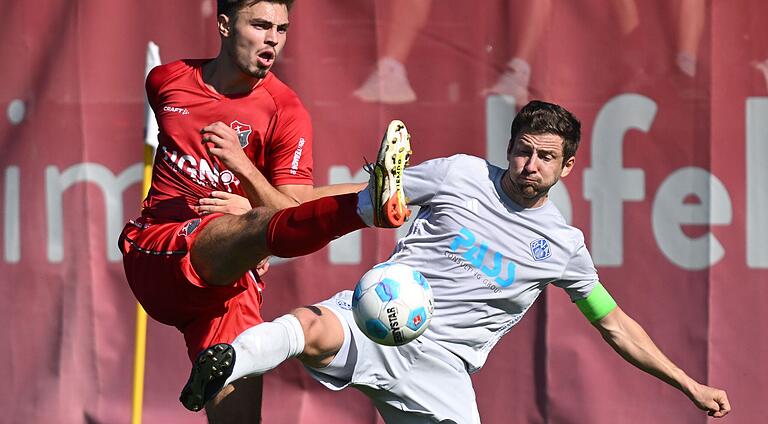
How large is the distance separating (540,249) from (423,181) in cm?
59

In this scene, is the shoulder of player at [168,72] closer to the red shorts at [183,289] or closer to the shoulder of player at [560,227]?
the red shorts at [183,289]

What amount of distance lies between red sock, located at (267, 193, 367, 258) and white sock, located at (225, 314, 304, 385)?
44 cm

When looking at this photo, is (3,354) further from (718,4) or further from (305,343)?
(718,4)

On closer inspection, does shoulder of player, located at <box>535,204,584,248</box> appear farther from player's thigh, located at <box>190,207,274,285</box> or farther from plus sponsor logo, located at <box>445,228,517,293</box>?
player's thigh, located at <box>190,207,274,285</box>

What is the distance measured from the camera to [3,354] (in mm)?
7383

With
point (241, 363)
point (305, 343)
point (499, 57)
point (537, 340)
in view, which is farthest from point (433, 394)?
point (499, 57)

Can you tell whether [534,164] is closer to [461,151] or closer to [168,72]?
[168,72]

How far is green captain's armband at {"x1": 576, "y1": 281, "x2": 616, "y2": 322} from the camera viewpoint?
544cm

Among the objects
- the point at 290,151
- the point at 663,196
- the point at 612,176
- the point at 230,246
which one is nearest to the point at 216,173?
the point at 290,151

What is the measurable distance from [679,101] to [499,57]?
1.05m

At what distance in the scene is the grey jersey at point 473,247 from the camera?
5.23m

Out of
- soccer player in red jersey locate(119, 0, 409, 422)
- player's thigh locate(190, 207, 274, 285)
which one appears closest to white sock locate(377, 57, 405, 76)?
soccer player in red jersey locate(119, 0, 409, 422)

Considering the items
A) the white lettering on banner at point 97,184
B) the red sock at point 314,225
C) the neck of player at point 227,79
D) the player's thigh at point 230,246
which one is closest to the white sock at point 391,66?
the white lettering on banner at point 97,184

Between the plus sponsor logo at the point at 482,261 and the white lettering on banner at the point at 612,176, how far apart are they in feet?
6.27
